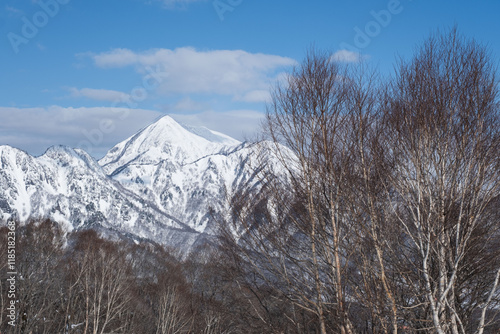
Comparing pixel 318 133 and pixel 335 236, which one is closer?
pixel 335 236

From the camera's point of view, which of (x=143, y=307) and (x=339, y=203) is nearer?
(x=339, y=203)

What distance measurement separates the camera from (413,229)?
11797mm

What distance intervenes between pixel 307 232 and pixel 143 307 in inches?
1584

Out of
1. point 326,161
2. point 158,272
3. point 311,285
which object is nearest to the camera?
point 326,161

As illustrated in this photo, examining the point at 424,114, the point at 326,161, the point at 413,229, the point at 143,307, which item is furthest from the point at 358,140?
the point at 143,307

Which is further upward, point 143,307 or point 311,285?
point 311,285

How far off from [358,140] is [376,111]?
876 mm

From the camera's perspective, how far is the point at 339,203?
9.13 m

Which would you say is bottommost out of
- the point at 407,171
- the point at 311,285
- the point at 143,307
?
the point at 143,307

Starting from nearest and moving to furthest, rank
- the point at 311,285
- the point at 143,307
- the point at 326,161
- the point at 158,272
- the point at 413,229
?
the point at 326,161 < the point at 311,285 < the point at 413,229 < the point at 143,307 < the point at 158,272

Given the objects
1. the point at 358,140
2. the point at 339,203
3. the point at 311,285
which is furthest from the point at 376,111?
the point at 311,285

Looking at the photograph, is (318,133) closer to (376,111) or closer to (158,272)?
(376,111)

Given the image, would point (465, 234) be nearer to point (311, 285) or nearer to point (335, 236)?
point (335, 236)

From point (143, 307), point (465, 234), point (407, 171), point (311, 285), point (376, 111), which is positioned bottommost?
point (143, 307)
